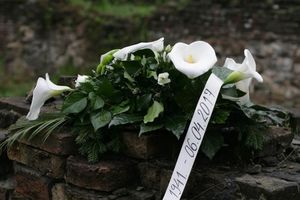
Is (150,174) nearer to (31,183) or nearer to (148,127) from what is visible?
(148,127)

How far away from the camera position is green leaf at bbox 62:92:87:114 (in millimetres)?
1966

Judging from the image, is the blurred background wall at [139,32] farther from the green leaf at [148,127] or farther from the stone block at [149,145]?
the green leaf at [148,127]

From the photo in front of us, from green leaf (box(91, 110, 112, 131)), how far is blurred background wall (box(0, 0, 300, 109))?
5193mm

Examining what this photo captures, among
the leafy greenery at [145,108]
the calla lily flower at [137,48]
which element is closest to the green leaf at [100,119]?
the leafy greenery at [145,108]

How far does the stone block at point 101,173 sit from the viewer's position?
1.94 m

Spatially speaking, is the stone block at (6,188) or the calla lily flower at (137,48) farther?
the stone block at (6,188)

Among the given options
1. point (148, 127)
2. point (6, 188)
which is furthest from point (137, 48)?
point (6, 188)

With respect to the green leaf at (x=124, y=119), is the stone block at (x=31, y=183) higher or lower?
lower

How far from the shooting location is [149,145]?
6.33 ft

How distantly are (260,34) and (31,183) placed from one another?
531 cm

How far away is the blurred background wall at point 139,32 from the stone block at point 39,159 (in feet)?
16.2

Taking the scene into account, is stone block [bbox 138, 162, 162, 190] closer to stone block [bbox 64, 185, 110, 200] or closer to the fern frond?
stone block [bbox 64, 185, 110, 200]

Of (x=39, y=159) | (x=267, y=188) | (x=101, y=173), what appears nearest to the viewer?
(x=267, y=188)

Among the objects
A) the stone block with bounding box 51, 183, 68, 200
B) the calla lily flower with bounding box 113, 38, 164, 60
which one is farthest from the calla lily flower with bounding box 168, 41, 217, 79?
the stone block with bounding box 51, 183, 68, 200
